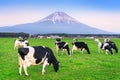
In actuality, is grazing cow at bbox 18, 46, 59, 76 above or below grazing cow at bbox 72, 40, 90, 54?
above

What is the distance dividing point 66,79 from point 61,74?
59.1 inches

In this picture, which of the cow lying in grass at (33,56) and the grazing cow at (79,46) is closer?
the cow lying in grass at (33,56)

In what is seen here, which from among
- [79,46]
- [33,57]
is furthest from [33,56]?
[79,46]

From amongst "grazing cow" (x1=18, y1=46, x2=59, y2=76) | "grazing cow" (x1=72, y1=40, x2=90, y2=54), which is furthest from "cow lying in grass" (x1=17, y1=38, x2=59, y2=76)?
"grazing cow" (x1=72, y1=40, x2=90, y2=54)

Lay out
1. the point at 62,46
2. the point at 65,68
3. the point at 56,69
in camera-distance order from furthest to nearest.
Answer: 1. the point at 62,46
2. the point at 65,68
3. the point at 56,69

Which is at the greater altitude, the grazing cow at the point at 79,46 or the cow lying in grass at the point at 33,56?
the cow lying in grass at the point at 33,56

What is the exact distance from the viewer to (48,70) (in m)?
18.4

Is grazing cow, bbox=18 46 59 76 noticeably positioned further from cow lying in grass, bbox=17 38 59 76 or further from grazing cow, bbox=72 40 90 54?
Answer: grazing cow, bbox=72 40 90 54

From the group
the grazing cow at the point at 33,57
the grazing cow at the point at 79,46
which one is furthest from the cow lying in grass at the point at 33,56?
the grazing cow at the point at 79,46

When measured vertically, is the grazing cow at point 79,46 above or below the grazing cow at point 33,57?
below

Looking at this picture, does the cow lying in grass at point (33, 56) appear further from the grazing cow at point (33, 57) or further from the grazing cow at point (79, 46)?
the grazing cow at point (79, 46)

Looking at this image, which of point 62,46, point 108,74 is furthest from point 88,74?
point 62,46

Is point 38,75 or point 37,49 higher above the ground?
point 37,49

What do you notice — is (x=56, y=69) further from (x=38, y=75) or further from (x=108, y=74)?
(x=108, y=74)
